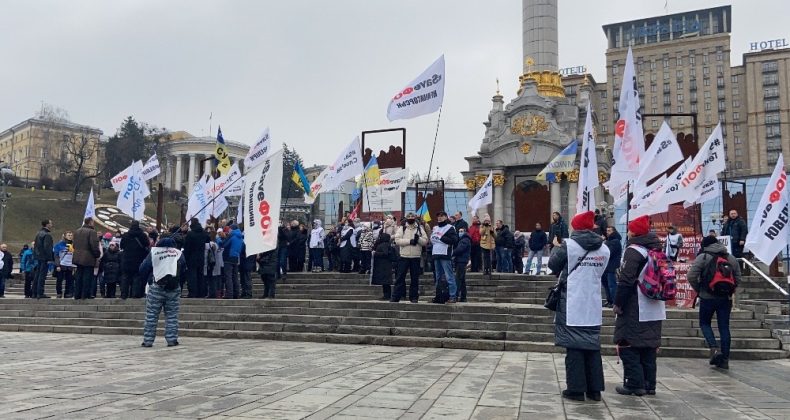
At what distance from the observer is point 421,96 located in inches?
651

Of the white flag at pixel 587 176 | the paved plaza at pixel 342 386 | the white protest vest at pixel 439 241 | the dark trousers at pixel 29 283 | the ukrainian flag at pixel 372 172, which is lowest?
the paved plaza at pixel 342 386

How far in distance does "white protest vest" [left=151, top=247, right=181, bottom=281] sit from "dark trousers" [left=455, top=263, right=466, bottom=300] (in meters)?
5.63

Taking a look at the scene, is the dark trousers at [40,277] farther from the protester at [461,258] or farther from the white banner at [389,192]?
the protester at [461,258]

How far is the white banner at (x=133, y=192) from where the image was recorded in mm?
22266

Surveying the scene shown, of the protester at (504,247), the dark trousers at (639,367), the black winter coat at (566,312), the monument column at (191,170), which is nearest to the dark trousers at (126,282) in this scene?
the protester at (504,247)

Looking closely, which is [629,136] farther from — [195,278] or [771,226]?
[195,278]

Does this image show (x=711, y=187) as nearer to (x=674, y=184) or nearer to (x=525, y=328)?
(x=674, y=184)

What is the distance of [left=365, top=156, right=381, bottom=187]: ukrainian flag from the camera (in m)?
21.1

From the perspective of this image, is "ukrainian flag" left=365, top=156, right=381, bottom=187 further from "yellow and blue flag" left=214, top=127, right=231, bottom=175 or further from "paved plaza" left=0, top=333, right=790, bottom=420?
"paved plaza" left=0, top=333, right=790, bottom=420

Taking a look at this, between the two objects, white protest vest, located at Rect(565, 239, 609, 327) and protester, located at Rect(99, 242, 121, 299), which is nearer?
white protest vest, located at Rect(565, 239, 609, 327)

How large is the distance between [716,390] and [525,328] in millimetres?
4562

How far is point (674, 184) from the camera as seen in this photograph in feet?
41.9

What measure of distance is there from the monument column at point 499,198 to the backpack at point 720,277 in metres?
25.0

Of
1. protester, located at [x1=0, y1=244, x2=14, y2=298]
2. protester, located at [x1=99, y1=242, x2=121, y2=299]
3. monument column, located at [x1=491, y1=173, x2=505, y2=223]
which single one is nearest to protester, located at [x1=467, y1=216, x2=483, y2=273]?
protester, located at [x1=99, y1=242, x2=121, y2=299]
